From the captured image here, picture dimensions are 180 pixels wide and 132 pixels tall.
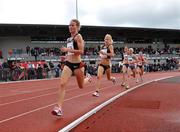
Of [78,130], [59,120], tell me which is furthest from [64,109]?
[78,130]

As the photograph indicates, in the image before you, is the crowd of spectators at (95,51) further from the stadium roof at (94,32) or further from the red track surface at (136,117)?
the red track surface at (136,117)

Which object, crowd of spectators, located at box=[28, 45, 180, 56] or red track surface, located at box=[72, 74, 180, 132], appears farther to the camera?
crowd of spectators, located at box=[28, 45, 180, 56]

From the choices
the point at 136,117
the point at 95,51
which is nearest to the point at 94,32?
the point at 95,51

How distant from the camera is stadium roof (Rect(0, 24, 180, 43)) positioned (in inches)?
2185

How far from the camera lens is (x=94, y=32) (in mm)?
63406

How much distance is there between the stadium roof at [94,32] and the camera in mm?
55500

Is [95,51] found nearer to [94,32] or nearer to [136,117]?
[94,32]

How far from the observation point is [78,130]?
26.9ft

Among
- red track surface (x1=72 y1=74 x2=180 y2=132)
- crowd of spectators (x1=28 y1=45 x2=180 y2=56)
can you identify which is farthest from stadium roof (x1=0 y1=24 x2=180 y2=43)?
red track surface (x1=72 y1=74 x2=180 y2=132)

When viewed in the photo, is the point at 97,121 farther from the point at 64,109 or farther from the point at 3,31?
the point at 3,31

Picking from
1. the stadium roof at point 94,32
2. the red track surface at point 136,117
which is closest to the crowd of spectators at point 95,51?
the stadium roof at point 94,32

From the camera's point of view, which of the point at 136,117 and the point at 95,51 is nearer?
the point at 136,117

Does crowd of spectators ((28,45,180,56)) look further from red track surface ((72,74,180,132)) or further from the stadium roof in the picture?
red track surface ((72,74,180,132))

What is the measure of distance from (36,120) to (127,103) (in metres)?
4.39
